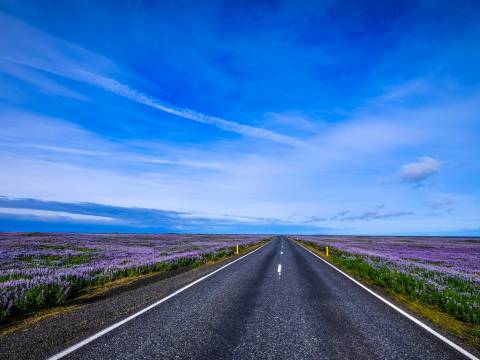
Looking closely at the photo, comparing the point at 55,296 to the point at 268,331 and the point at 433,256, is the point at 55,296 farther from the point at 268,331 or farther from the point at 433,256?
the point at 433,256

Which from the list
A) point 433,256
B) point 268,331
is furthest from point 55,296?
point 433,256

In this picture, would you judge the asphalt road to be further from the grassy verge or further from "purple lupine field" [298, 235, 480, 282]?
"purple lupine field" [298, 235, 480, 282]

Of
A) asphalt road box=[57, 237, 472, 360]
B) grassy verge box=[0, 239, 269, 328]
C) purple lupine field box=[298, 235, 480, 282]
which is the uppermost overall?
purple lupine field box=[298, 235, 480, 282]

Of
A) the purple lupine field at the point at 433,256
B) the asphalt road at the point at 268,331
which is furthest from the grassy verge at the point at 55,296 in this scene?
the purple lupine field at the point at 433,256

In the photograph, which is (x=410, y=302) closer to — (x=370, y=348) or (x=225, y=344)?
(x=370, y=348)

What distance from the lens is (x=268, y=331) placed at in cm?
557

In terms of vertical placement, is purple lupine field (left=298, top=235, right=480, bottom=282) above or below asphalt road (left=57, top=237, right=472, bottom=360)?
above

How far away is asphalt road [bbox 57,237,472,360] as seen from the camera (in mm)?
4602

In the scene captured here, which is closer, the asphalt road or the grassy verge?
the asphalt road

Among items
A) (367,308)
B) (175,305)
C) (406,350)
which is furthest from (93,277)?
(406,350)

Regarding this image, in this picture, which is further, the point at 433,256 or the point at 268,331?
the point at 433,256

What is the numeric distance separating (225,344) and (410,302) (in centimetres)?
712

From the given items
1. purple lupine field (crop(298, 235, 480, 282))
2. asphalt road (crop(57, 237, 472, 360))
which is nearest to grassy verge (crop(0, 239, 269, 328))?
asphalt road (crop(57, 237, 472, 360))

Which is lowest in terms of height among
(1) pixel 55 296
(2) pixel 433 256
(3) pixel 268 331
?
(1) pixel 55 296
